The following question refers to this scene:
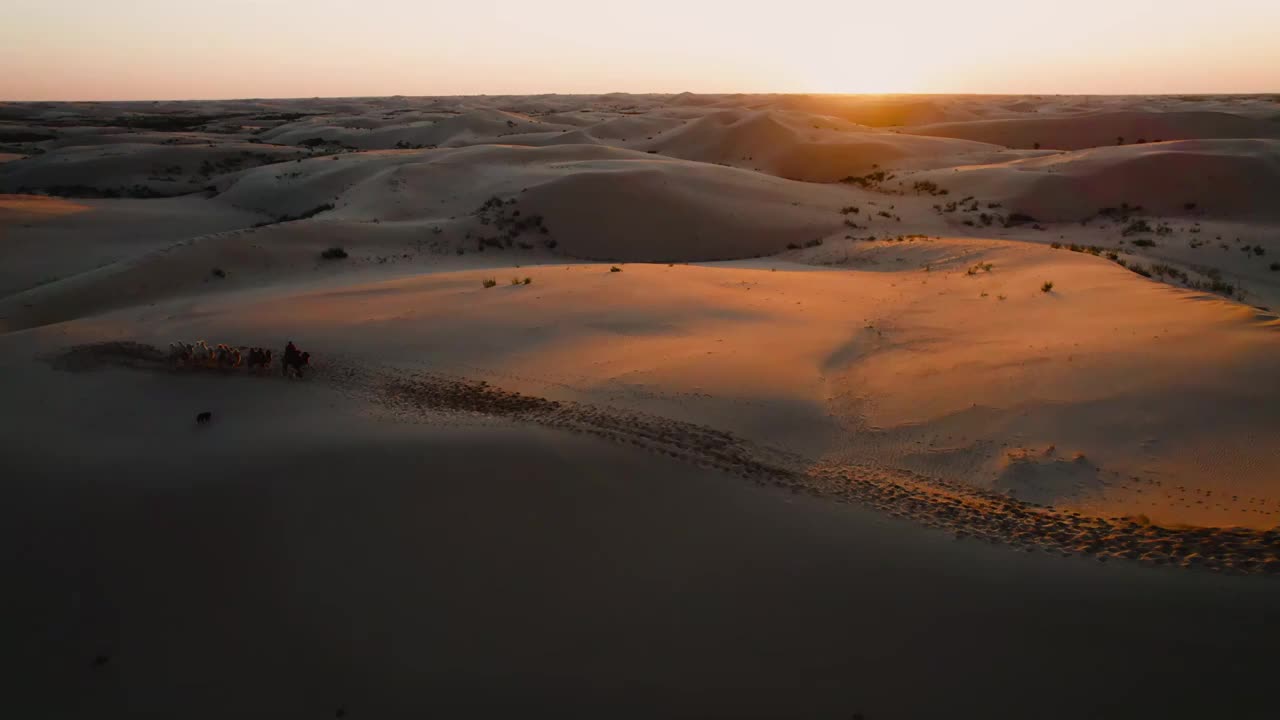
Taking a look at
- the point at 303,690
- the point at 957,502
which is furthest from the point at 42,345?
the point at 957,502

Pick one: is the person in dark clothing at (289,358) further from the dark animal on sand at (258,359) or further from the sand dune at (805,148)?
the sand dune at (805,148)

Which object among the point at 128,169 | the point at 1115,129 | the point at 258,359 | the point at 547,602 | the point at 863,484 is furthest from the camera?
the point at 1115,129

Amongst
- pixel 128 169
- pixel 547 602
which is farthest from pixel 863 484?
pixel 128 169

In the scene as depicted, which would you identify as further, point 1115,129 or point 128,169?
point 1115,129

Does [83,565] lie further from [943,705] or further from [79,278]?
[79,278]

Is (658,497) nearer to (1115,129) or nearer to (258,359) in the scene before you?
(258,359)

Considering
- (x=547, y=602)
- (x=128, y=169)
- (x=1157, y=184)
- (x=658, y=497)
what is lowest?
(x=547, y=602)

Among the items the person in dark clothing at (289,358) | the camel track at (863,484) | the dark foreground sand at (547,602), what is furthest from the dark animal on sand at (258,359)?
the dark foreground sand at (547,602)

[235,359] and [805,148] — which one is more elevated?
[805,148]
